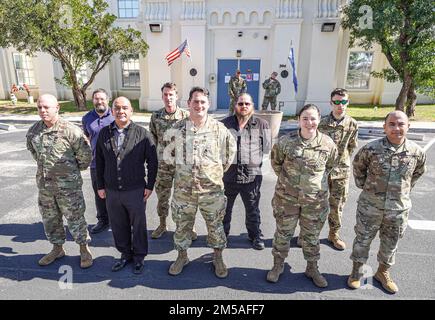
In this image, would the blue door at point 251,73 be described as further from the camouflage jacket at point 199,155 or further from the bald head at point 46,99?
the bald head at point 46,99

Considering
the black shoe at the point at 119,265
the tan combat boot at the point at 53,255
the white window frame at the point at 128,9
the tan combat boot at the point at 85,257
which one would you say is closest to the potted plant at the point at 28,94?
the white window frame at the point at 128,9

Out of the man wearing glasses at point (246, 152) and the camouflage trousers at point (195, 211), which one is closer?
the camouflage trousers at point (195, 211)

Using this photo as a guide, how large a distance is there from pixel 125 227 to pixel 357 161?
254 centimetres

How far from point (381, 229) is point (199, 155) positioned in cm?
197

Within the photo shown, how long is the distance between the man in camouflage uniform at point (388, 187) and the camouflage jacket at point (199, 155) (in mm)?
1451

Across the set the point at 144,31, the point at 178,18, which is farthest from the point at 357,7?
the point at 144,31

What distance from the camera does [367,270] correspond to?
3346 millimetres

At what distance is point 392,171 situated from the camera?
2.86 m

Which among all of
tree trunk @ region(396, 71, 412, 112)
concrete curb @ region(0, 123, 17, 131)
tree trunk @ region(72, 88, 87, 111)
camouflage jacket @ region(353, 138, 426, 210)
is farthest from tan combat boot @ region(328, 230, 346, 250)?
tree trunk @ region(72, 88, 87, 111)

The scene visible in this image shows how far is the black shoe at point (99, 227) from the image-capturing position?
164 inches

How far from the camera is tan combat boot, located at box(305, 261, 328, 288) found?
310 cm

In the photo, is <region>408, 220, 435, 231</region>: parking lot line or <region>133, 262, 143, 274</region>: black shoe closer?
<region>133, 262, 143, 274</region>: black shoe

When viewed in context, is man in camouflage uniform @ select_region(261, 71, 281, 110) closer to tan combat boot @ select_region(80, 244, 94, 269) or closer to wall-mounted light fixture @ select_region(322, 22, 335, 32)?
wall-mounted light fixture @ select_region(322, 22, 335, 32)

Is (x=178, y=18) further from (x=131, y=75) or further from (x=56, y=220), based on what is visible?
(x=56, y=220)
